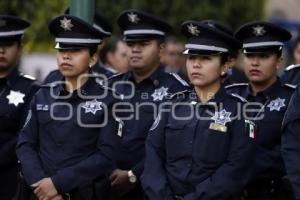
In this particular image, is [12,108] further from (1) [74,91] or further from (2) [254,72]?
(2) [254,72]

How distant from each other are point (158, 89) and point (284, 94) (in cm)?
108

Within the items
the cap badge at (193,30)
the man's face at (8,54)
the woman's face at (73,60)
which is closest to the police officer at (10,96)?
the man's face at (8,54)

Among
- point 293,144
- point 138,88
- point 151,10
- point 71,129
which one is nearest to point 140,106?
point 138,88

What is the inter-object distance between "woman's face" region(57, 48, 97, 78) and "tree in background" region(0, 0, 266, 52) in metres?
7.21

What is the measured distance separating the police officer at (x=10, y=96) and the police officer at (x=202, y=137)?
134 centimetres

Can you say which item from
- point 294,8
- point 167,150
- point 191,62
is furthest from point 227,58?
point 294,8

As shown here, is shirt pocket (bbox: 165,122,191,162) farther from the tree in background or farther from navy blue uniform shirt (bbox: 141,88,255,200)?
the tree in background

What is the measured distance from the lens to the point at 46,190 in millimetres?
5219

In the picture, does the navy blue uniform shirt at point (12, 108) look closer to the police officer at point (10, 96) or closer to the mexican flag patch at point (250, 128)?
the police officer at point (10, 96)

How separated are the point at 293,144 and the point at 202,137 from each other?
622 millimetres

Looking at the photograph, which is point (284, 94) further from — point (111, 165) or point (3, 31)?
point (3, 31)

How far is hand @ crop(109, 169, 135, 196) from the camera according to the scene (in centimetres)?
589

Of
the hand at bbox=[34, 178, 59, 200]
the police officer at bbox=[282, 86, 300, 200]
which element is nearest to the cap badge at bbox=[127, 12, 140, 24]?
the hand at bbox=[34, 178, 59, 200]

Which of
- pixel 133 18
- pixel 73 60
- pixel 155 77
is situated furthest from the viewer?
pixel 133 18
